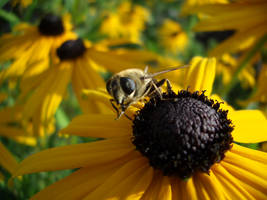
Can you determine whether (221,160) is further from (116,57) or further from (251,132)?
(116,57)

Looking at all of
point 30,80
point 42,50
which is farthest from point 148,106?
point 42,50

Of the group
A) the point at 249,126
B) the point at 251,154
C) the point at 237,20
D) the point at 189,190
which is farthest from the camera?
the point at 237,20

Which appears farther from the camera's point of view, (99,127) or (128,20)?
(128,20)

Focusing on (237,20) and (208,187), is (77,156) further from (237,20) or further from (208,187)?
(237,20)

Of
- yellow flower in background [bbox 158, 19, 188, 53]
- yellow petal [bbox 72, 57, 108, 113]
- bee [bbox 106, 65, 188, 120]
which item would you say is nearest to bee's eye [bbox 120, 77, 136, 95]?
bee [bbox 106, 65, 188, 120]

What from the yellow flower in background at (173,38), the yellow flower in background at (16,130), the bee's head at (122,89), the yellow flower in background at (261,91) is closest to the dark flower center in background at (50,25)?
the yellow flower in background at (16,130)

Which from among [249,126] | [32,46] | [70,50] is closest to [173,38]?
[32,46]
